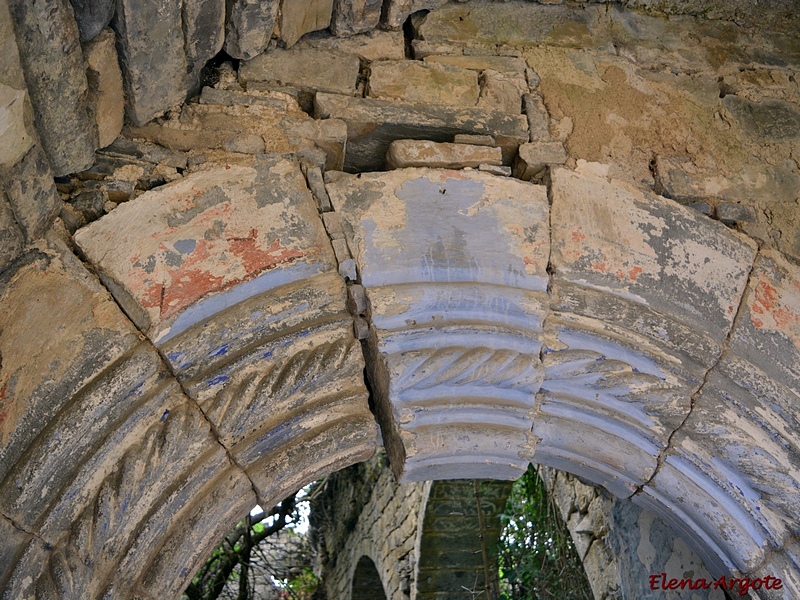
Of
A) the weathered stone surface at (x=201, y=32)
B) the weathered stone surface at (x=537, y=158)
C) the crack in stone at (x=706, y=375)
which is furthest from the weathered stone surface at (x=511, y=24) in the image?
the crack in stone at (x=706, y=375)

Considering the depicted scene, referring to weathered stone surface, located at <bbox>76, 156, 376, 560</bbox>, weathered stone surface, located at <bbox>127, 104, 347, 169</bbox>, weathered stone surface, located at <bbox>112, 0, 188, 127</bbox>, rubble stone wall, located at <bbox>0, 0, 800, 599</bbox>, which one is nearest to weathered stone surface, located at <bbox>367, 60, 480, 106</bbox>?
Answer: rubble stone wall, located at <bbox>0, 0, 800, 599</bbox>

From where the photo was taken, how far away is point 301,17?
2605mm

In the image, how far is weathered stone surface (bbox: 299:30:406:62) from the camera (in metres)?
2.74

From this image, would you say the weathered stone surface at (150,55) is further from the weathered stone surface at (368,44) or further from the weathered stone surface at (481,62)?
the weathered stone surface at (481,62)

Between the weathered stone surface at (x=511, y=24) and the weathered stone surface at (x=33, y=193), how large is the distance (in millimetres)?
1408

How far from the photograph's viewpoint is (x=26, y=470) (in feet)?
6.26

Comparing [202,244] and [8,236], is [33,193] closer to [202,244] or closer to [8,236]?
[8,236]

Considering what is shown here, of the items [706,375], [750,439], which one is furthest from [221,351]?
[750,439]

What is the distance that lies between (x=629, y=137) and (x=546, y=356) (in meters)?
0.85

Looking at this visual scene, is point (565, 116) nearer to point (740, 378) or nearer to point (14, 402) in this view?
point (740, 378)

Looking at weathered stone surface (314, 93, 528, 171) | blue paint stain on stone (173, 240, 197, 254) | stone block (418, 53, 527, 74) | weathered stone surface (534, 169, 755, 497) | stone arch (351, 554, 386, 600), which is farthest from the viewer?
stone arch (351, 554, 386, 600)

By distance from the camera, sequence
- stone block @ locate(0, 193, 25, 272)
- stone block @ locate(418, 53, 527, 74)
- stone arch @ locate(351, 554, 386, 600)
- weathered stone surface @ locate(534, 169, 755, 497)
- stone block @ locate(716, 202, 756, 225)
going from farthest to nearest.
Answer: stone arch @ locate(351, 554, 386, 600) → stone block @ locate(418, 53, 527, 74) → stone block @ locate(716, 202, 756, 225) → weathered stone surface @ locate(534, 169, 755, 497) → stone block @ locate(0, 193, 25, 272)

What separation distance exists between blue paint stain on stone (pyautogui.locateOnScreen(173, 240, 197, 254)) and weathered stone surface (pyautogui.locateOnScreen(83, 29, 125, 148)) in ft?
1.17

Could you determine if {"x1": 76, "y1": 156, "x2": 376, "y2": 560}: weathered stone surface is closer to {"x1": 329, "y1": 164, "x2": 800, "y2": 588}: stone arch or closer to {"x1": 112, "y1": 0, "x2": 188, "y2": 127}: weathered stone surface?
{"x1": 329, "y1": 164, "x2": 800, "y2": 588}: stone arch
